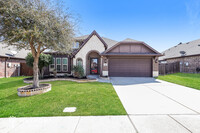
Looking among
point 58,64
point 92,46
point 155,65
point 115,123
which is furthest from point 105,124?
point 58,64

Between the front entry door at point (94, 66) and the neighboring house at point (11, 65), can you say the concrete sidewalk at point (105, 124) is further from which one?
the neighboring house at point (11, 65)

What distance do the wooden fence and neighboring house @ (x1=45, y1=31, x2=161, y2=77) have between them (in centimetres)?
337

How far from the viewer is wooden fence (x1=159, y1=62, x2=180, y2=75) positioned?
12688mm

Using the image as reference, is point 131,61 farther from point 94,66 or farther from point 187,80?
point 187,80

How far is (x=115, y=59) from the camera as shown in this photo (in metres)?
10.8

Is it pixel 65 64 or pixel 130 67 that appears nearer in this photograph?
pixel 130 67

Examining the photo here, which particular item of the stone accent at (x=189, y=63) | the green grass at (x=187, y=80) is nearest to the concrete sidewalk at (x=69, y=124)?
the green grass at (x=187, y=80)

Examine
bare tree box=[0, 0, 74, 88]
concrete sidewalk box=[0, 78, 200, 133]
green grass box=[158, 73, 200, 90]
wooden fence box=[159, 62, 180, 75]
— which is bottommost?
concrete sidewalk box=[0, 78, 200, 133]

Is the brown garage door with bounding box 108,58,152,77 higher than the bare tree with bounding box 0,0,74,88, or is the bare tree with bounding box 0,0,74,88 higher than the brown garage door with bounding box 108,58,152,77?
the bare tree with bounding box 0,0,74,88

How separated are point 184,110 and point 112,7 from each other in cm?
1346

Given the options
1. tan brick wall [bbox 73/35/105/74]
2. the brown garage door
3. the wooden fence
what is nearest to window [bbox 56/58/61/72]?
tan brick wall [bbox 73/35/105/74]

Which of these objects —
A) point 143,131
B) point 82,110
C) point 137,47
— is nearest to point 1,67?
point 82,110

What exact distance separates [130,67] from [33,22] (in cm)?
1007

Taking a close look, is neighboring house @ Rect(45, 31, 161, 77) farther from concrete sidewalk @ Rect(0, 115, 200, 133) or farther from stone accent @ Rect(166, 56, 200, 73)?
stone accent @ Rect(166, 56, 200, 73)
